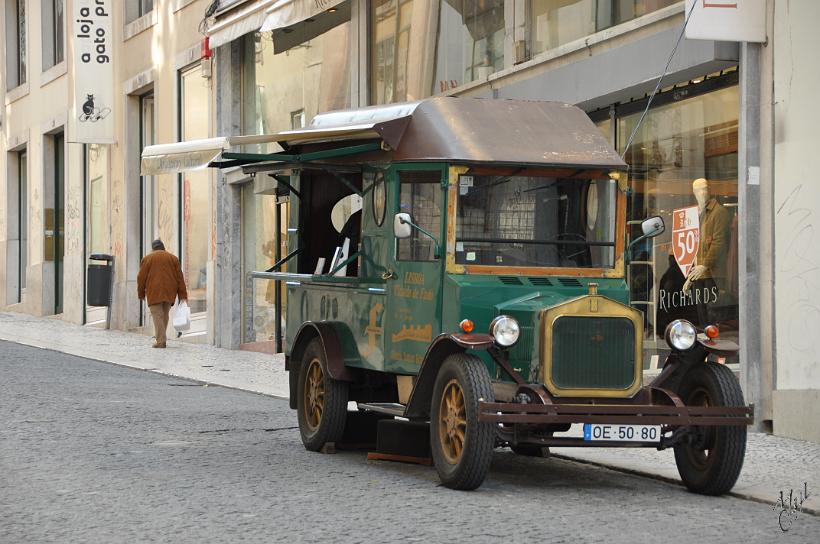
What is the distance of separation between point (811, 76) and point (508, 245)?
3618 mm

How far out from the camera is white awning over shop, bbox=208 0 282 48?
70.4 feet

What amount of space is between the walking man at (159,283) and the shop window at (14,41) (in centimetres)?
1643

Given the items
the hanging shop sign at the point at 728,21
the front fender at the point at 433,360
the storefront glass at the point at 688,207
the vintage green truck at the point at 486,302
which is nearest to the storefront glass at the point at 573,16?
the storefront glass at the point at 688,207

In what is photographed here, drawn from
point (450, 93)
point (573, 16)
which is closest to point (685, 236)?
point (573, 16)

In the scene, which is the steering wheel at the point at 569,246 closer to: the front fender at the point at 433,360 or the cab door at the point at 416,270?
the cab door at the point at 416,270

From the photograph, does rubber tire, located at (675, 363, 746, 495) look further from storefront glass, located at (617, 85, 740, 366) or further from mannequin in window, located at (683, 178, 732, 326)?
mannequin in window, located at (683, 178, 732, 326)

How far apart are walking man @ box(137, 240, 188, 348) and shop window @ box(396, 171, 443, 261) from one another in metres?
14.3

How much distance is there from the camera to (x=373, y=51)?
67.1 ft

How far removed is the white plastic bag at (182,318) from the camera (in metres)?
23.8

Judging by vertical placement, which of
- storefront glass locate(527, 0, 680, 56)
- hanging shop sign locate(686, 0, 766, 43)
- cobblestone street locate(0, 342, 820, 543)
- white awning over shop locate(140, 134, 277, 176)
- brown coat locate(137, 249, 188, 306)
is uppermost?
storefront glass locate(527, 0, 680, 56)

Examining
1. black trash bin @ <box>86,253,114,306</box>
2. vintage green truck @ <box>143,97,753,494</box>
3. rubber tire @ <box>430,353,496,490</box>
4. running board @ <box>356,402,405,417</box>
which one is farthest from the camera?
black trash bin @ <box>86,253,114,306</box>

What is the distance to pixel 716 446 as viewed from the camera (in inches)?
341

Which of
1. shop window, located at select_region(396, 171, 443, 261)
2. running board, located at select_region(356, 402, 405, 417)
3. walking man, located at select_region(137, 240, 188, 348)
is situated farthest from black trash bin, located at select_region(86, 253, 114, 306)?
shop window, located at select_region(396, 171, 443, 261)

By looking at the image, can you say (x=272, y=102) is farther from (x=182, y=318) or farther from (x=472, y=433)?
(x=472, y=433)
